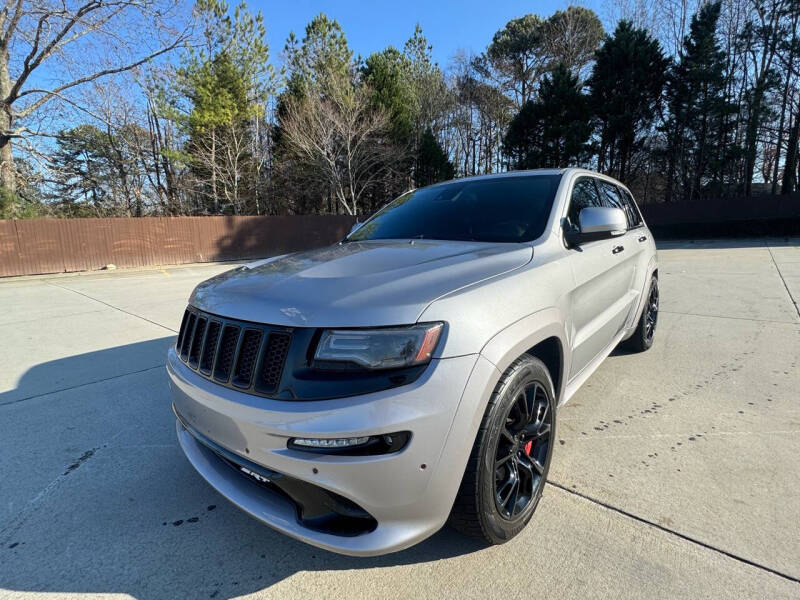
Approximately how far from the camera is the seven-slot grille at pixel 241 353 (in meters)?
1.64

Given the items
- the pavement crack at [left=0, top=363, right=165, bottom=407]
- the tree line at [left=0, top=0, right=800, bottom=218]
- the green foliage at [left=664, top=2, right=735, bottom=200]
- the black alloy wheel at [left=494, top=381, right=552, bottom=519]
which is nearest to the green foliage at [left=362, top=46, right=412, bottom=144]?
the tree line at [left=0, top=0, right=800, bottom=218]

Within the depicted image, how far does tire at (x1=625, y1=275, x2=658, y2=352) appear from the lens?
4344mm

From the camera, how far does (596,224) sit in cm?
248

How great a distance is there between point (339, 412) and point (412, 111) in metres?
34.6

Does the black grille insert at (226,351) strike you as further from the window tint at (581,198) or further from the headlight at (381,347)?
the window tint at (581,198)

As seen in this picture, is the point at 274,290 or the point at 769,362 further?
the point at 769,362

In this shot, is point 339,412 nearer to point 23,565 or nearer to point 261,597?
point 261,597

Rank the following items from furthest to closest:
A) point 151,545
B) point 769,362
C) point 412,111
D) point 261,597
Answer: point 412,111, point 769,362, point 151,545, point 261,597

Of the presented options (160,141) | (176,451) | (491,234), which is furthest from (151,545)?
(160,141)

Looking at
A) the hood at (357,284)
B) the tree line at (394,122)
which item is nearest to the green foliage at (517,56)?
the tree line at (394,122)

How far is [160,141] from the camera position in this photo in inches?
1160

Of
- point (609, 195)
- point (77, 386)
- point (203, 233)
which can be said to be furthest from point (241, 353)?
point (203, 233)

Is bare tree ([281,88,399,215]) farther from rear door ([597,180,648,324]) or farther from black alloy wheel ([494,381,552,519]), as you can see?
black alloy wheel ([494,381,552,519])

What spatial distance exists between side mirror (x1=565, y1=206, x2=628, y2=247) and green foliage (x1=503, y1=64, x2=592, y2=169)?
87.4ft
